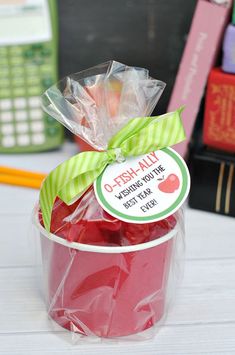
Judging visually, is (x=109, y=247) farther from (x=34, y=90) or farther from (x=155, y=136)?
(x=34, y=90)

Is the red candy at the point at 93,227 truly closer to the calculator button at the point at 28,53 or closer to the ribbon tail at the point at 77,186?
the ribbon tail at the point at 77,186

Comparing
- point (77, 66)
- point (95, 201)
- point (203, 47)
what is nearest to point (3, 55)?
point (77, 66)

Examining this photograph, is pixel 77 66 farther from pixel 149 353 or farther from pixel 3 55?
A: pixel 149 353

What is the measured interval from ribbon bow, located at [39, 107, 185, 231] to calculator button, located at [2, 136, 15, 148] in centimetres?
31

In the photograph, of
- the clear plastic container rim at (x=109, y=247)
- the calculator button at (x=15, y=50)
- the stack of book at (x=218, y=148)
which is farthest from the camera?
the calculator button at (x=15, y=50)

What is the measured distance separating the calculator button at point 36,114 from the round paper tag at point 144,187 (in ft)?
1.01

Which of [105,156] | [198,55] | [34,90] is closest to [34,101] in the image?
[34,90]

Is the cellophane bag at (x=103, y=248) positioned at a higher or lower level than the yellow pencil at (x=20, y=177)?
higher

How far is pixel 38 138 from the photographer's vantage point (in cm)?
69

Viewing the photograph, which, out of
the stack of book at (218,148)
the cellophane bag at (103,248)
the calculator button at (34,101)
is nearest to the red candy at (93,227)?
the cellophane bag at (103,248)

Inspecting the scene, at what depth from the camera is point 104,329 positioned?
0.40 metres

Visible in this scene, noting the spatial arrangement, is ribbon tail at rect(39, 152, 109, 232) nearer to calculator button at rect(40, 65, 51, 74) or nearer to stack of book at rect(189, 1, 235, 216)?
stack of book at rect(189, 1, 235, 216)

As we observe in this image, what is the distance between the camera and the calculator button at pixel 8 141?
2.26 ft

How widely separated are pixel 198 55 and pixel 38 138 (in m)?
0.22
